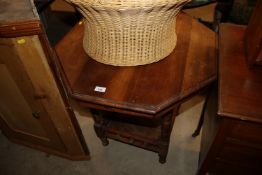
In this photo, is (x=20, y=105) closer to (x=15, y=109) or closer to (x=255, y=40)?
(x=15, y=109)

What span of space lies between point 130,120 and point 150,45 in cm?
63

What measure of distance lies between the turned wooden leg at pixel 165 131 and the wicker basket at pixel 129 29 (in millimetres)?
293

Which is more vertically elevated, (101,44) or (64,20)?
(101,44)

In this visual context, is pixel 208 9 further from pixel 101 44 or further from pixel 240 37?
pixel 101 44

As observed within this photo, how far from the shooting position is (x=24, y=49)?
2.35ft

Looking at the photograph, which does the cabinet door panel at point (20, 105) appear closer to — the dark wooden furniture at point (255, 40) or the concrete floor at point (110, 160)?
the concrete floor at point (110, 160)

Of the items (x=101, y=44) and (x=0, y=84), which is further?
(x=0, y=84)

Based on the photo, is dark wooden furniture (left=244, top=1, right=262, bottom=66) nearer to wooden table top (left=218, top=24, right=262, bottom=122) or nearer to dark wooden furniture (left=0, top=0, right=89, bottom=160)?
wooden table top (left=218, top=24, right=262, bottom=122)

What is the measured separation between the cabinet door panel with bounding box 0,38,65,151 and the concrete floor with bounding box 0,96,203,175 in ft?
0.42

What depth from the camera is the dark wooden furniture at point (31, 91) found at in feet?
2.16

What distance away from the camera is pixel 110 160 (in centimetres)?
136

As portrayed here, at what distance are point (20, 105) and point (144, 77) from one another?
598 millimetres

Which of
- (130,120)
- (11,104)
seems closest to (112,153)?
(130,120)

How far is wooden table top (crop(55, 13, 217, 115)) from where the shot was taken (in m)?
0.79
